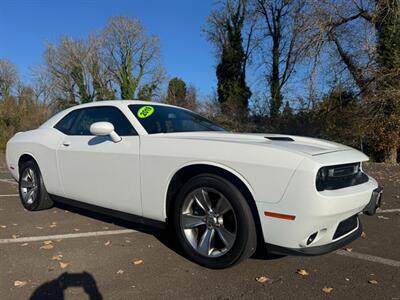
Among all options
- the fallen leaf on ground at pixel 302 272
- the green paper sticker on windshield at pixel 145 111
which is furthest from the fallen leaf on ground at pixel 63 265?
the fallen leaf on ground at pixel 302 272

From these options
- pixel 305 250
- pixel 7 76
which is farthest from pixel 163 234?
pixel 7 76

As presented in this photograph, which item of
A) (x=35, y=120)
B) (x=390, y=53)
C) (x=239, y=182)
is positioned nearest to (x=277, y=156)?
(x=239, y=182)

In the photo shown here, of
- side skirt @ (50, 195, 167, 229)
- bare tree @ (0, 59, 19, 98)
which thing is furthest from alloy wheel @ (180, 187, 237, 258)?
bare tree @ (0, 59, 19, 98)

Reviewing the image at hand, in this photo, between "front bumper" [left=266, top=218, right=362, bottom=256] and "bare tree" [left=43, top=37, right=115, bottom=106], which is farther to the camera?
"bare tree" [left=43, top=37, right=115, bottom=106]

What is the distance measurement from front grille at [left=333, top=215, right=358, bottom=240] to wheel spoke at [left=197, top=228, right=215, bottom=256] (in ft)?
3.46

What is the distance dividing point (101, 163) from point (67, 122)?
1268 millimetres

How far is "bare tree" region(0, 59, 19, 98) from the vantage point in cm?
4697

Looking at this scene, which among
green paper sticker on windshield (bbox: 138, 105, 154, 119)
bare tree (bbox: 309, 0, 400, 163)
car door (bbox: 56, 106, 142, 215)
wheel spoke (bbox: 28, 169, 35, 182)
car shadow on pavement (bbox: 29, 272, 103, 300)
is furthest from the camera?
bare tree (bbox: 309, 0, 400, 163)

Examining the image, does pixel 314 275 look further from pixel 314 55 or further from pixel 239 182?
pixel 314 55

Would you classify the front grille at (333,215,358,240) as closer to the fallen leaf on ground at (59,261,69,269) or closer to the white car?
the white car

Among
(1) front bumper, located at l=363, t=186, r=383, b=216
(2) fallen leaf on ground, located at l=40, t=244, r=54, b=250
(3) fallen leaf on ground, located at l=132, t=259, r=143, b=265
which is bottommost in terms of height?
(3) fallen leaf on ground, located at l=132, t=259, r=143, b=265

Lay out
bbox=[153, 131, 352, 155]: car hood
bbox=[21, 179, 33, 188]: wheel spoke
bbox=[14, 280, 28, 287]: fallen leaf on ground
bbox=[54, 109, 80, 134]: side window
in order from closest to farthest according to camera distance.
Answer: bbox=[14, 280, 28, 287]: fallen leaf on ground < bbox=[153, 131, 352, 155]: car hood < bbox=[54, 109, 80, 134]: side window < bbox=[21, 179, 33, 188]: wheel spoke

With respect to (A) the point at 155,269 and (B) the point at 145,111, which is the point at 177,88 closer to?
(B) the point at 145,111

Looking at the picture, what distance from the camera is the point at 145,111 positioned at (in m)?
4.42
